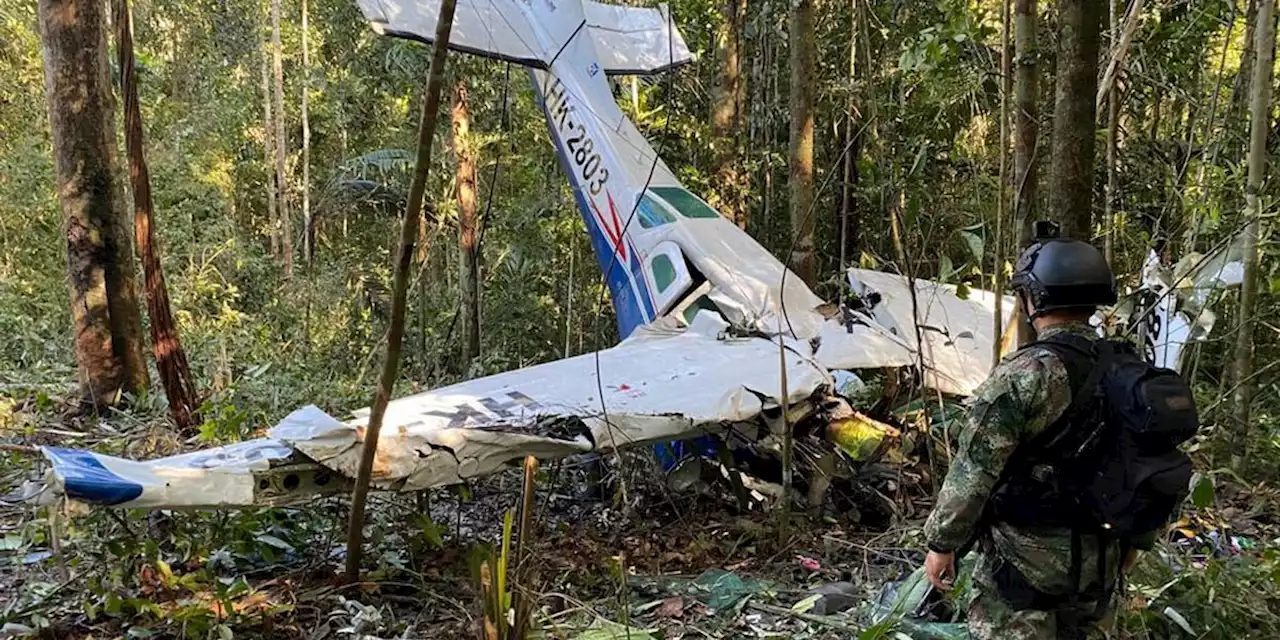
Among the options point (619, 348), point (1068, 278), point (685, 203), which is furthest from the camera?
point (685, 203)

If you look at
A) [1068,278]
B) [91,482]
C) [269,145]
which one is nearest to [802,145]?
[1068,278]

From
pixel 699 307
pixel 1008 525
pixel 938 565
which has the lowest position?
pixel 938 565

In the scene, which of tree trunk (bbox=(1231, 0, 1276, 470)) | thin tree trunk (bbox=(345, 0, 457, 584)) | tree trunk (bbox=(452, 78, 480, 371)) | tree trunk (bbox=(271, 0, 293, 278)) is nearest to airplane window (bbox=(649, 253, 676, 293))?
thin tree trunk (bbox=(345, 0, 457, 584))

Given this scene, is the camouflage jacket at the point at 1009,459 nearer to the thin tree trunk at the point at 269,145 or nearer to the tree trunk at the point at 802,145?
the tree trunk at the point at 802,145

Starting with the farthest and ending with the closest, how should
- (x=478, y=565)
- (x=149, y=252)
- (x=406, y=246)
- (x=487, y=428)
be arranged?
(x=149, y=252) < (x=487, y=428) < (x=478, y=565) < (x=406, y=246)

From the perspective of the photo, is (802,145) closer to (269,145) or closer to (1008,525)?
(1008,525)

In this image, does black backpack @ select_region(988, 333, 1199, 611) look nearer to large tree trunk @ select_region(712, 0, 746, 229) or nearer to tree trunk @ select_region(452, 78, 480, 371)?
large tree trunk @ select_region(712, 0, 746, 229)

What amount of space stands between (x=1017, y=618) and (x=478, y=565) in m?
1.94

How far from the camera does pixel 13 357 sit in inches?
403

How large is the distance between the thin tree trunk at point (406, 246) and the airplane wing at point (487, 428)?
18 centimetres

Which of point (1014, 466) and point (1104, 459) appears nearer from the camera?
point (1104, 459)

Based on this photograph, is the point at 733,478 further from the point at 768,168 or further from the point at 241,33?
the point at 241,33

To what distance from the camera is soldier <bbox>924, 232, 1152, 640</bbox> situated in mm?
2324

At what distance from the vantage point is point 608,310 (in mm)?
11648
